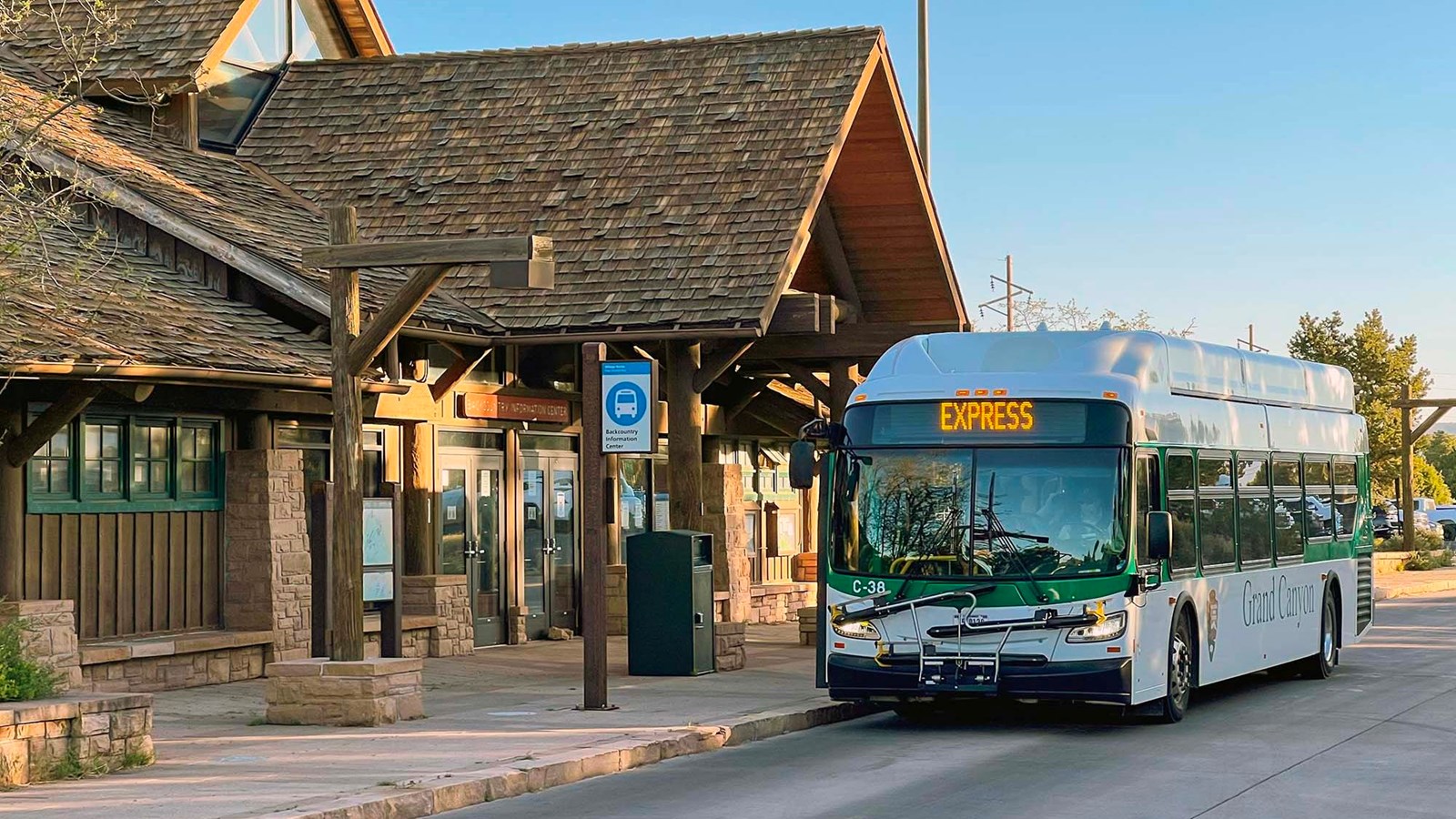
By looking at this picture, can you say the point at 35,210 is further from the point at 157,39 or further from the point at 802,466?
the point at 157,39

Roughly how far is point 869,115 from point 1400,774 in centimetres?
1213

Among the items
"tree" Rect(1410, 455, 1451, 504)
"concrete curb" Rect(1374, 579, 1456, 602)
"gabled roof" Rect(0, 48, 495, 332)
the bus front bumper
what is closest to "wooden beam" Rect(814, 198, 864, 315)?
"gabled roof" Rect(0, 48, 495, 332)

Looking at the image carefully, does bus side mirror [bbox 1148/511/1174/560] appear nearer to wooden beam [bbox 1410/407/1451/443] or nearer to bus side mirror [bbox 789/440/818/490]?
bus side mirror [bbox 789/440/818/490]

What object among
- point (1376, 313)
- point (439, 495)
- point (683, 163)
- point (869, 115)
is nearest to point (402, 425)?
point (439, 495)

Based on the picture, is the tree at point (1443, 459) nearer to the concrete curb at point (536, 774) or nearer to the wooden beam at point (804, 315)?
the wooden beam at point (804, 315)

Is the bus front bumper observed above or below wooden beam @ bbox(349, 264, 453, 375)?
below

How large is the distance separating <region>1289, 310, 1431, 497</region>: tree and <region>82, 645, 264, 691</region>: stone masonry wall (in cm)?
4712

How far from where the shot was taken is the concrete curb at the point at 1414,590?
120 ft

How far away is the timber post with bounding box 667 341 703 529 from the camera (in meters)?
20.4

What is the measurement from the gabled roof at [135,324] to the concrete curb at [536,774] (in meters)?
3.91

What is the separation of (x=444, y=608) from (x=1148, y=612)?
28.5 feet

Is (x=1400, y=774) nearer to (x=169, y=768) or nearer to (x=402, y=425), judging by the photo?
(x=169, y=768)

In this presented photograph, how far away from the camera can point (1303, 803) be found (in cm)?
1096

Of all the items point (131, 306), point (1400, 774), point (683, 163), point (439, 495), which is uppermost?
point (683, 163)
